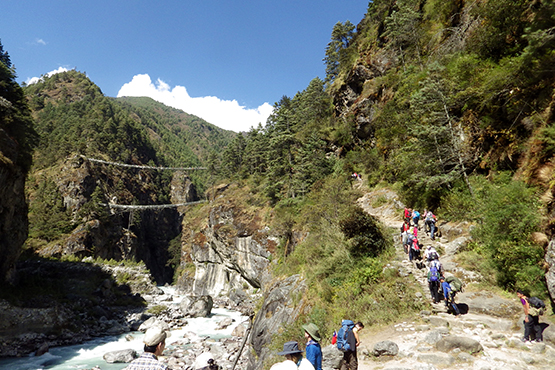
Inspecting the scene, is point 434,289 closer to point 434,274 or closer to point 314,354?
point 434,274

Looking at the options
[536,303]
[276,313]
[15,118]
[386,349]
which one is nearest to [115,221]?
[15,118]

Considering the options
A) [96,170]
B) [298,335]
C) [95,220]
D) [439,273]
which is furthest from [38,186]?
[439,273]

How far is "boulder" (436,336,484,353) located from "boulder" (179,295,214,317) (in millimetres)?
30297

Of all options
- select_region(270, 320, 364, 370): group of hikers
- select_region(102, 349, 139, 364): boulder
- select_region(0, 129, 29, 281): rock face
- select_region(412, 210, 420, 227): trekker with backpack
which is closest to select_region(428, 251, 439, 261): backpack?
select_region(412, 210, 420, 227): trekker with backpack

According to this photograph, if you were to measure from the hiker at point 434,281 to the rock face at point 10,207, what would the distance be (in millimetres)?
29919

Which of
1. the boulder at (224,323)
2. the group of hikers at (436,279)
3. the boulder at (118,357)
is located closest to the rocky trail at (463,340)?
the group of hikers at (436,279)

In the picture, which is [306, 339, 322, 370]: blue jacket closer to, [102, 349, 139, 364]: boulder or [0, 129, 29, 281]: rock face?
[102, 349, 139, 364]: boulder

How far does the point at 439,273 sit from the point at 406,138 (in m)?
13.9

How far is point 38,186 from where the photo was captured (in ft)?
174

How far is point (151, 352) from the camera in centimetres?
295

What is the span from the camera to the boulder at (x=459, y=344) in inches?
219

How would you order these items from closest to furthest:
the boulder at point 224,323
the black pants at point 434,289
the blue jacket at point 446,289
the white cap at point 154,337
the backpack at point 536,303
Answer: the white cap at point 154,337 → the backpack at point 536,303 → the blue jacket at point 446,289 → the black pants at point 434,289 → the boulder at point 224,323

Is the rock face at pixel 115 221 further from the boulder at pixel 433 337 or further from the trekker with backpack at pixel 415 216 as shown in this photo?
the boulder at pixel 433 337

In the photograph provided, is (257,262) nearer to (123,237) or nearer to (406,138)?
(406,138)
